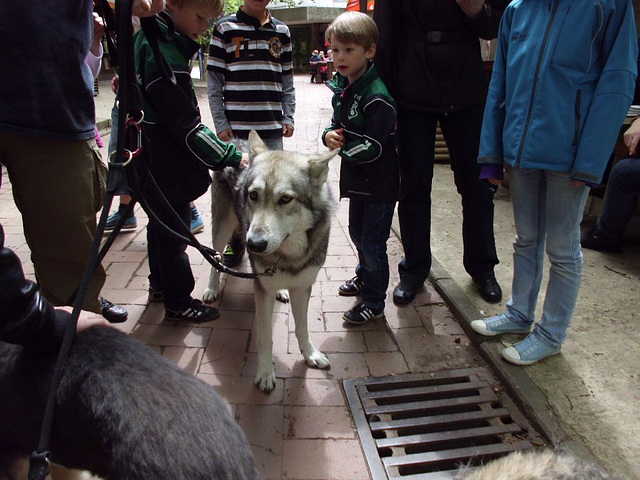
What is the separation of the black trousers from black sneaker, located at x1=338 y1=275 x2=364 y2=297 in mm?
355

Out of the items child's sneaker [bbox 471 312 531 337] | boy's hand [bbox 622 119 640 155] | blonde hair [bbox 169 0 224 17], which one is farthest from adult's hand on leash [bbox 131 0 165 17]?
boy's hand [bbox 622 119 640 155]

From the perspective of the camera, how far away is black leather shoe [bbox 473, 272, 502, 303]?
10.7 feet

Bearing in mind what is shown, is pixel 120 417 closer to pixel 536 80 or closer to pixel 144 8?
pixel 144 8

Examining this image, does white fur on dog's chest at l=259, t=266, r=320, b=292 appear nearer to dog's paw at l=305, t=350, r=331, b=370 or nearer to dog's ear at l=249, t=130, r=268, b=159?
dog's paw at l=305, t=350, r=331, b=370

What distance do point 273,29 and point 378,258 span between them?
2.07 m

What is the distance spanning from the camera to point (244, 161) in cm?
269

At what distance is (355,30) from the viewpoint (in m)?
2.65

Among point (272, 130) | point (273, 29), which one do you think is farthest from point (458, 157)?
point (273, 29)

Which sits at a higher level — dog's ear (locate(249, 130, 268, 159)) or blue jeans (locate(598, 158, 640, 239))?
dog's ear (locate(249, 130, 268, 159))

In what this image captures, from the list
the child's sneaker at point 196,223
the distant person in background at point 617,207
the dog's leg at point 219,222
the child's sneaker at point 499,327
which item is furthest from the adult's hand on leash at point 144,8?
the distant person in background at point 617,207

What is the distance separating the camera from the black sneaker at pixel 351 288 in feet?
11.5

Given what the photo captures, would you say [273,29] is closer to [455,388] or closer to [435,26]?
[435,26]

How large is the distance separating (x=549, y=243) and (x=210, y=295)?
2463mm

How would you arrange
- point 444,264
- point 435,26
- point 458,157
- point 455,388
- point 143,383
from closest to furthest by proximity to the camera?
point 143,383 → point 455,388 → point 435,26 → point 458,157 → point 444,264
